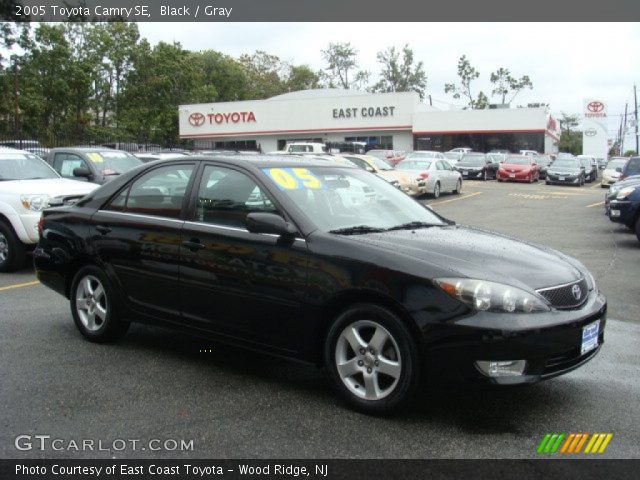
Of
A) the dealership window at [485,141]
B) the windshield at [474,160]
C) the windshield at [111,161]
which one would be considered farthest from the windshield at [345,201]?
the dealership window at [485,141]

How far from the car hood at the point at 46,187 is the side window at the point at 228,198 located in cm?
434

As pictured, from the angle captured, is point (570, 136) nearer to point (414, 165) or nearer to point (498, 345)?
point (414, 165)

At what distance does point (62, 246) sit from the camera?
5.79 metres

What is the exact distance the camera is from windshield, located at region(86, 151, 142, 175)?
41.7 feet

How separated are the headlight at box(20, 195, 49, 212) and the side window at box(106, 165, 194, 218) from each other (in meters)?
3.87

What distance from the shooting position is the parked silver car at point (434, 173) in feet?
71.9

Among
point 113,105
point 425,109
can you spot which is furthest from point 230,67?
point 425,109

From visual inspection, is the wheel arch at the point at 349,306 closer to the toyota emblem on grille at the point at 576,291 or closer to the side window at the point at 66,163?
the toyota emblem on grille at the point at 576,291

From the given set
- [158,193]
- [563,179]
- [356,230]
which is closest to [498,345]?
[356,230]

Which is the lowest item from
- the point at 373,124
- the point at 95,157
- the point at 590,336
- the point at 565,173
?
the point at 590,336

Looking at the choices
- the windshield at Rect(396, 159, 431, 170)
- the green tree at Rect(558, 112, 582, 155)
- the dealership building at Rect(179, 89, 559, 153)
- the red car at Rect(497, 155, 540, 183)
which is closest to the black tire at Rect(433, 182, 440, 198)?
the windshield at Rect(396, 159, 431, 170)

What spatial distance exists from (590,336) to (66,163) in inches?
444
